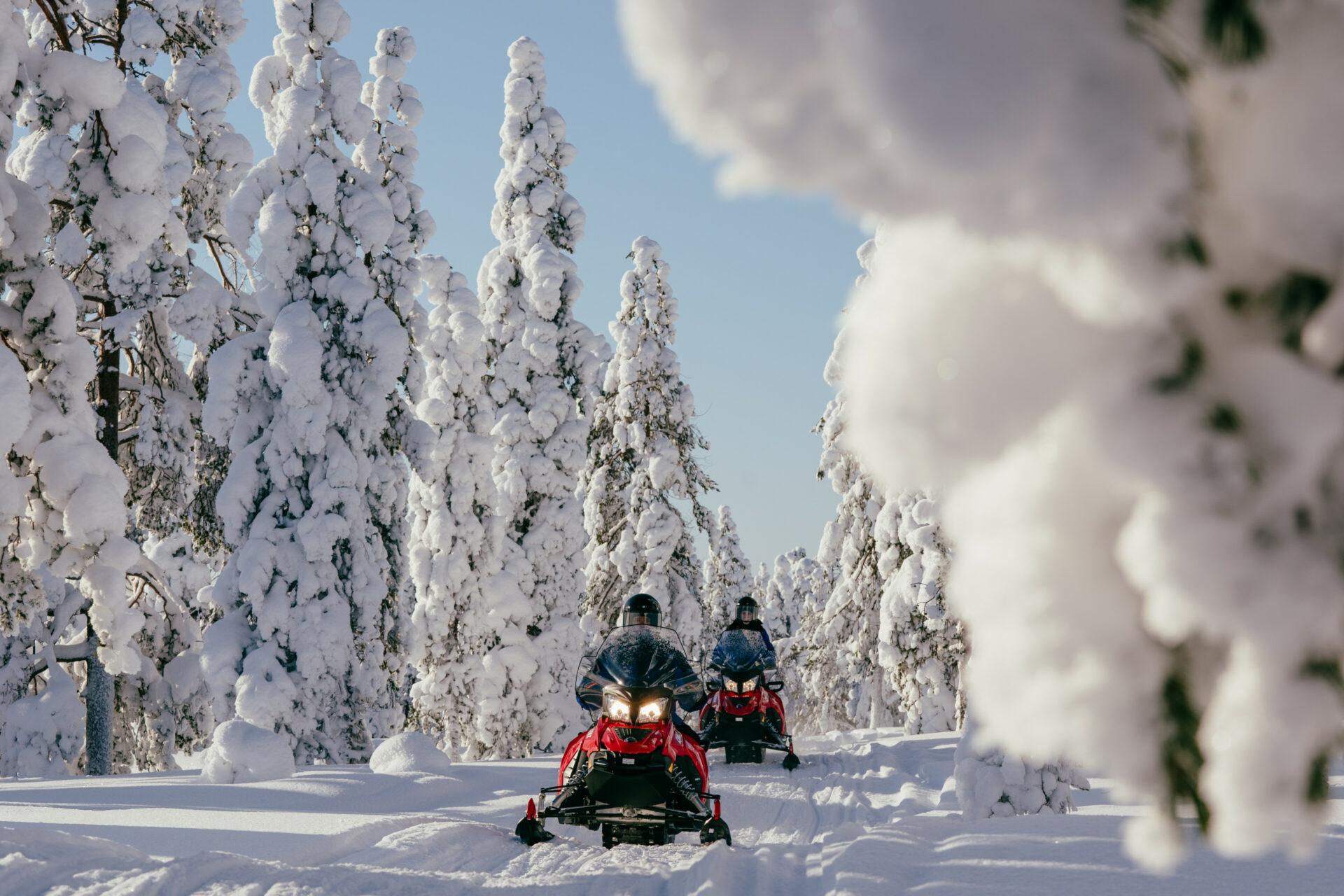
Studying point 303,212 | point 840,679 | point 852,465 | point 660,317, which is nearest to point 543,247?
point 660,317

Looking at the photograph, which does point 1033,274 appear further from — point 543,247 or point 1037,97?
point 543,247

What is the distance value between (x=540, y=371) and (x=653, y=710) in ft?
60.9

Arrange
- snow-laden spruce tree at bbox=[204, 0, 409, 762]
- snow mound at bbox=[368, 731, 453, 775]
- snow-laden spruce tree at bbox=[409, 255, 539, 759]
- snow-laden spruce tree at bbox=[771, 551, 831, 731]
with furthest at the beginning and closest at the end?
snow-laden spruce tree at bbox=[771, 551, 831, 731] < snow-laden spruce tree at bbox=[409, 255, 539, 759] < snow-laden spruce tree at bbox=[204, 0, 409, 762] < snow mound at bbox=[368, 731, 453, 775]

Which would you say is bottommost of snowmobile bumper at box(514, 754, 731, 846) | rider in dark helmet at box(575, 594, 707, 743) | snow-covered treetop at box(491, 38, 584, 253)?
snowmobile bumper at box(514, 754, 731, 846)

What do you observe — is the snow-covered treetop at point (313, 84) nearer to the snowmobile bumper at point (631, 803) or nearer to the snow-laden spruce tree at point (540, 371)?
the snow-laden spruce tree at point (540, 371)

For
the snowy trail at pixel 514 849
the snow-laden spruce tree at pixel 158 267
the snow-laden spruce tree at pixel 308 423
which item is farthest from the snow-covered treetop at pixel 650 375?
the snowy trail at pixel 514 849

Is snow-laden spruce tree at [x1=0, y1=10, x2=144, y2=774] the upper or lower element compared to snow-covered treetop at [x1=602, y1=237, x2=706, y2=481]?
lower

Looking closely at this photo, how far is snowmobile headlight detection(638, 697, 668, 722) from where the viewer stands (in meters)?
8.87

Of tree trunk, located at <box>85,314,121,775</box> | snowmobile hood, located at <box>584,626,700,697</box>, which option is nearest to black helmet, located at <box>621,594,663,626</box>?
snowmobile hood, located at <box>584,626,700,697</box>

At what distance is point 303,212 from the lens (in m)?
19.8

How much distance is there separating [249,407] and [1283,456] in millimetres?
20346

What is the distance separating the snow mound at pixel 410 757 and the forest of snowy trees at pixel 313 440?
6.65 ft

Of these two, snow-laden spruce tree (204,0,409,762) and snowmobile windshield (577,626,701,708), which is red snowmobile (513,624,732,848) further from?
snow-laden spruce tree (204,0,409,762)

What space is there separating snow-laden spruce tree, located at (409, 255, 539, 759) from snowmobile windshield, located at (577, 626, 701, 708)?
16618 mm
